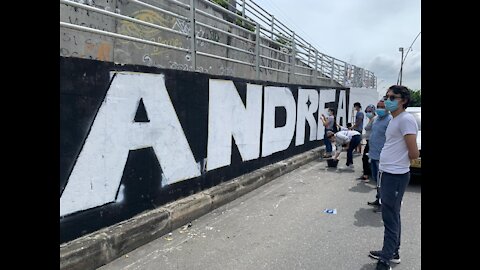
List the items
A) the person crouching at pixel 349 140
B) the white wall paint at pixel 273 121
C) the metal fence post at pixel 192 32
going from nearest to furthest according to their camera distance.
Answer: the metal fence post at pixel 192 32, the white wall paint at pixel 273 121, the person crouching at pixel 349 140

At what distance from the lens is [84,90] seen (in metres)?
3.41

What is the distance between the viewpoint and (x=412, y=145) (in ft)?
10.7

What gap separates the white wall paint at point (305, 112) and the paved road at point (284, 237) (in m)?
3.34

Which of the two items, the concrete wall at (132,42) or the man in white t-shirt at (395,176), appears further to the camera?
the concrete wall at (132,42)

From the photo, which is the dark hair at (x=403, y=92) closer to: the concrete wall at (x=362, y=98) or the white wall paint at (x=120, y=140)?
the white wall paint at (x=120, y=140)

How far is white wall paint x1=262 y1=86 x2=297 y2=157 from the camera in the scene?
760cm

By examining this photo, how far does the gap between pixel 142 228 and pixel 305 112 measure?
22.9 ft

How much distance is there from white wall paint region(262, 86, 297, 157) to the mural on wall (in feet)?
1.72

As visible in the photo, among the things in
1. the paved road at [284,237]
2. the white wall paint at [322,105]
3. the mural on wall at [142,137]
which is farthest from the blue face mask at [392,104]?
the white wall paint at [322,105]

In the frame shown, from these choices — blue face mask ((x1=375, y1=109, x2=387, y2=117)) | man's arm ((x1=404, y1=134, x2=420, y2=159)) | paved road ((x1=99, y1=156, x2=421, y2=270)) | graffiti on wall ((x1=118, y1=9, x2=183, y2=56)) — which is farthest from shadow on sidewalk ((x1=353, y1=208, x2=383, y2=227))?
graffiti on wall ((x1=118, y1=9, x2=183, y2=56))

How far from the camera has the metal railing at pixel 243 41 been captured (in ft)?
15.2

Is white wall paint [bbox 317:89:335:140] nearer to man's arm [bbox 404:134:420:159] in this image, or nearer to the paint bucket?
the paint bucket
